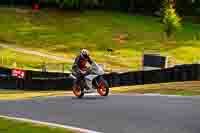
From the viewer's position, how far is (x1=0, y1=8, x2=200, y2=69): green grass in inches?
2709

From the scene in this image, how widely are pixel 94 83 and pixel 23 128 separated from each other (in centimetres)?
733

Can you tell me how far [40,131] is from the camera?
1253 centimetres

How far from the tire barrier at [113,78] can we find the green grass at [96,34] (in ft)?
69.3

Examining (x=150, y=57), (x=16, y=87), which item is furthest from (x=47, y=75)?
(x=150, y=57)

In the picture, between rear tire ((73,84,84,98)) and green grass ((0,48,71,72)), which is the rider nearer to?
rear tire ((73,84,84,98))

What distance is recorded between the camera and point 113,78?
3297cm

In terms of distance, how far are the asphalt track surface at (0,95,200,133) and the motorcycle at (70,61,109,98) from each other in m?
0.64

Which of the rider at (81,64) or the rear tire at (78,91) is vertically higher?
the rider at (81,64)

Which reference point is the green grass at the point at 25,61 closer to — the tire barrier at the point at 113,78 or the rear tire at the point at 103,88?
the tire barrier at the point at 113,78

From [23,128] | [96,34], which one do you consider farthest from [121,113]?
[96,34]

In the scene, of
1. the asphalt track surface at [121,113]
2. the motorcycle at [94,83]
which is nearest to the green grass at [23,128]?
the asphalt track surface at [121,113]

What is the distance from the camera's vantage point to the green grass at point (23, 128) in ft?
41.3

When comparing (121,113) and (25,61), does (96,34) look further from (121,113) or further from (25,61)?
(121,113)

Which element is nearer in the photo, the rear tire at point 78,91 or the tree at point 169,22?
the rear tire at point 78,91
